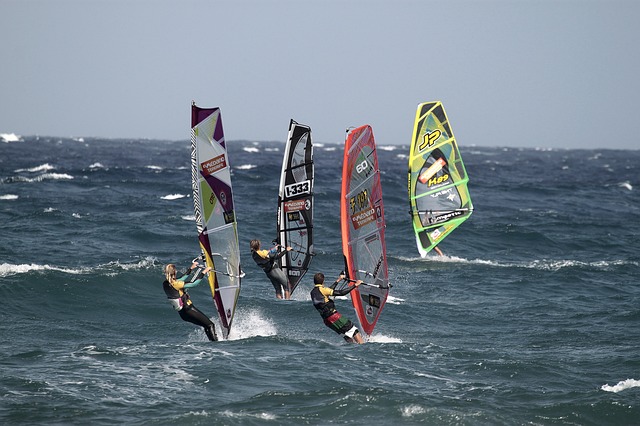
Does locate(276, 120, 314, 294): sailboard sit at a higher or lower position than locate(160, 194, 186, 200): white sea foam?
higher

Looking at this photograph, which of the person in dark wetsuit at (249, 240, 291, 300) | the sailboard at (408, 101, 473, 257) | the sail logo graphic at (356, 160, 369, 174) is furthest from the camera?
the sailboard at (408, 101, 473, 257)

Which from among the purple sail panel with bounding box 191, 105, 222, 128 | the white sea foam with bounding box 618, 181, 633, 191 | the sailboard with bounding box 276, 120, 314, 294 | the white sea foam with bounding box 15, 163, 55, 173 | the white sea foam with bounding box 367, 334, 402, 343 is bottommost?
the white sea foam with bounding box 618, 181, 633, 191

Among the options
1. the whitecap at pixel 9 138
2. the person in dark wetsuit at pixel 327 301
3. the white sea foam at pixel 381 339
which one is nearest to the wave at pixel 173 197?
the white sea foam at pixel 381 339

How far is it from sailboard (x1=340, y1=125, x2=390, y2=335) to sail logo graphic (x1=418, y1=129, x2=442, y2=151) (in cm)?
868

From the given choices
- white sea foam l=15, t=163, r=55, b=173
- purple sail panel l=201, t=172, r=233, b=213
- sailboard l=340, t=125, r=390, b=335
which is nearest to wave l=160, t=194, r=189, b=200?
white sea foam l=15, t=163, r=55, b=173

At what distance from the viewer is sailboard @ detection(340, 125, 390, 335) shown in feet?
54.1

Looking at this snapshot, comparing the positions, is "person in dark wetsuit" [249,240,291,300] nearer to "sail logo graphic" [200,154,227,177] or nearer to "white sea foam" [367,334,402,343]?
"sail logo graphic" [200,154,227,177]

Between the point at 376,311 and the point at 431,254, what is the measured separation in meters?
12.4

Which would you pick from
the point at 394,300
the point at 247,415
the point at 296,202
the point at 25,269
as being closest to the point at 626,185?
the point at 394,300

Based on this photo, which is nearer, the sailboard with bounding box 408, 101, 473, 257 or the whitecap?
the sailboard with bounding box 408, 101, 473, 257

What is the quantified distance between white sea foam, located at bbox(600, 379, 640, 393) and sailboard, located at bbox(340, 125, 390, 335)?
5.00m

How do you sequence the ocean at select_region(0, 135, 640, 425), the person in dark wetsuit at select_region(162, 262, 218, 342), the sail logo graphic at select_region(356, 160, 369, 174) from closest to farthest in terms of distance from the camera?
the ocean at select_region(0, 135, 640, 425), the person in dark wetsuit at select_region(162, 262, 218, 342), the sail logo graphic at select_region(356, 160, 369, 174)

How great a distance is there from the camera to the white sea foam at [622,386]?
15.0 m

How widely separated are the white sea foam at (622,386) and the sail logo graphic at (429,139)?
11967 mm
